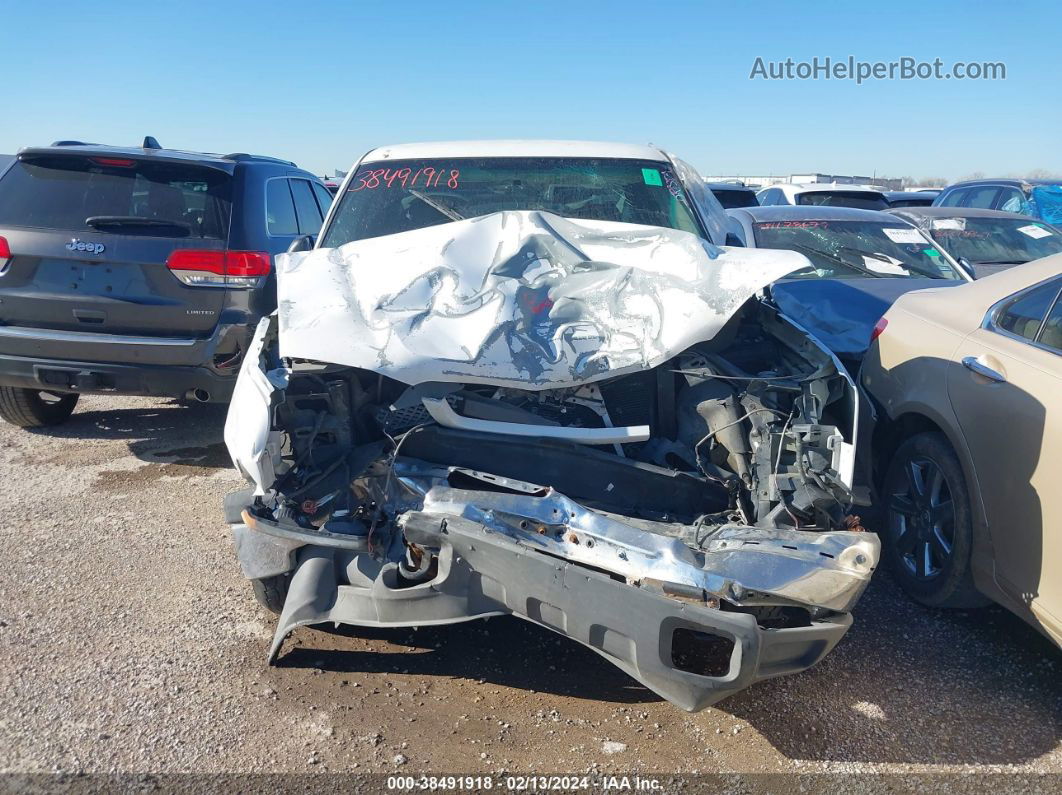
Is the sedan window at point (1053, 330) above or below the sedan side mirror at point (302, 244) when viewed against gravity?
below

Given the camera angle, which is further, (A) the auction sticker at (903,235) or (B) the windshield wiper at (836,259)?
(A) the auction sticker at (903,235)

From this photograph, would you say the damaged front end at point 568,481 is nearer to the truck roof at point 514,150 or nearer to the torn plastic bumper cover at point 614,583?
the torn plastic bumper cover at point 614,583

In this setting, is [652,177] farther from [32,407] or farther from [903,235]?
[32,407]

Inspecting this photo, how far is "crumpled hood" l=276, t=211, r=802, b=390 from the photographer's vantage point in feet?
10.1

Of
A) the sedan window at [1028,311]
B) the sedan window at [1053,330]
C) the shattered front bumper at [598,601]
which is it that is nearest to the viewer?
the shattered front bumper at [598,601]

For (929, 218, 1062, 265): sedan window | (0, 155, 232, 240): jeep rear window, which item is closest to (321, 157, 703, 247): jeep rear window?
(0, 155, 232, 240): jeep rear window

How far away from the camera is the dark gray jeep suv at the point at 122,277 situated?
482 centimetres

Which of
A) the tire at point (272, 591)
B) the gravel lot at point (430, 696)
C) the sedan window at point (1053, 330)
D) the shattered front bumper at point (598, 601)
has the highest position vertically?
the sedan window at point (1053, 330)

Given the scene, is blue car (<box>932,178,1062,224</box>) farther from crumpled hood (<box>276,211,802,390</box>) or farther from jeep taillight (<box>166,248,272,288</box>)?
jeep taillight (<box>166,248,272,288</box>)

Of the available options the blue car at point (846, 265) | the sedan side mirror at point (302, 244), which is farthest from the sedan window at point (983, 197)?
the sedan side mirror at point (302, 244)

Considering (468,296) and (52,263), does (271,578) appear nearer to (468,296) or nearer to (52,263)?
(468,296)

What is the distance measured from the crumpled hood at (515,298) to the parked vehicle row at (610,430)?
0.04ft

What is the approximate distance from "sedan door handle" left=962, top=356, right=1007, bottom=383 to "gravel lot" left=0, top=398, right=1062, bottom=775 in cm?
109

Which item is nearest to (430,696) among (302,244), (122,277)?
(302,244)
